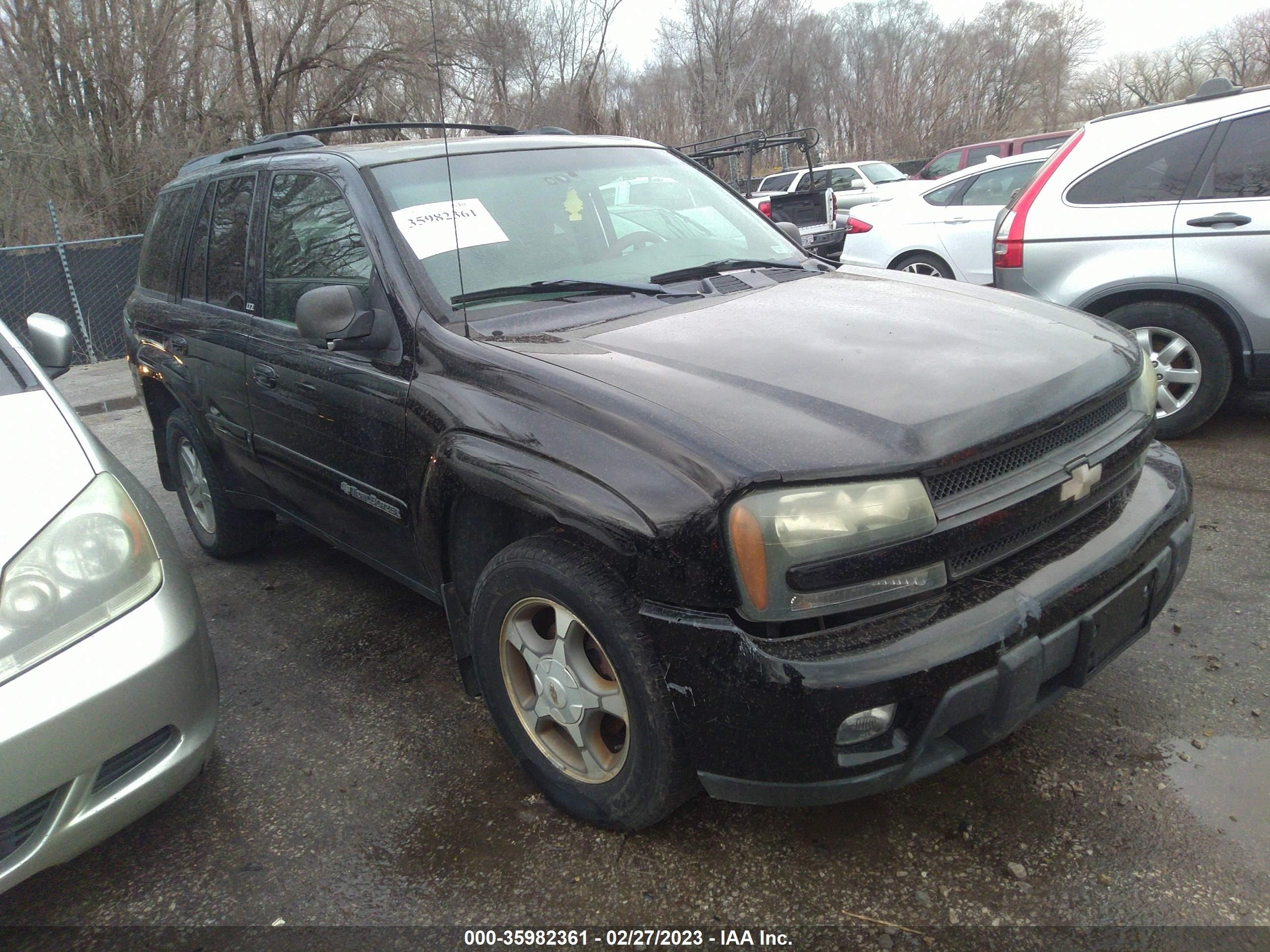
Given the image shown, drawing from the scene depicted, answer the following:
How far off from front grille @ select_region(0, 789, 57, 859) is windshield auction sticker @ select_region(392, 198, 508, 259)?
1.70 m

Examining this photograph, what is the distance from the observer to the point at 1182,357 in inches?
192

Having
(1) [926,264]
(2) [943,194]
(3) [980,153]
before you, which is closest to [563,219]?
(1) [926,264]

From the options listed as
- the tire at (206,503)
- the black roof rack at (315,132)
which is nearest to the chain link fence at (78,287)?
the tire at (206,503)

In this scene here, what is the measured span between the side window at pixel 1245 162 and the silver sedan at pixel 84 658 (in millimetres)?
5093

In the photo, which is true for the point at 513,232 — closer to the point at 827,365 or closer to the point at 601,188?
the point at 601,188

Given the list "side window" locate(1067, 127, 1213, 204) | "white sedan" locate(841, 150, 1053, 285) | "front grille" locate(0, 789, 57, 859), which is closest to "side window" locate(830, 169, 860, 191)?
"white sedan" locate(841, 150, 1053, 285)

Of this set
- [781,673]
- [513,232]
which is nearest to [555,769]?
[781,673]

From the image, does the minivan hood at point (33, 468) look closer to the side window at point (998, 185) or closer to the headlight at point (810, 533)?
the headlight at point (810, 533)

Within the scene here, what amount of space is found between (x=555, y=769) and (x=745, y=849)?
0.52 m

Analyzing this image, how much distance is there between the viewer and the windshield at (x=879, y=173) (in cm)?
2017

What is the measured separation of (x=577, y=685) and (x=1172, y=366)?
4167mm

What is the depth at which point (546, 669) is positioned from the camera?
2.31 metres

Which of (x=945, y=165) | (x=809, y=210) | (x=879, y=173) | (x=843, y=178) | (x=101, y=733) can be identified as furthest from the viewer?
(x=879, y=173)

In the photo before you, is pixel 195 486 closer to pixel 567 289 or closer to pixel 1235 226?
pixel 567 289
